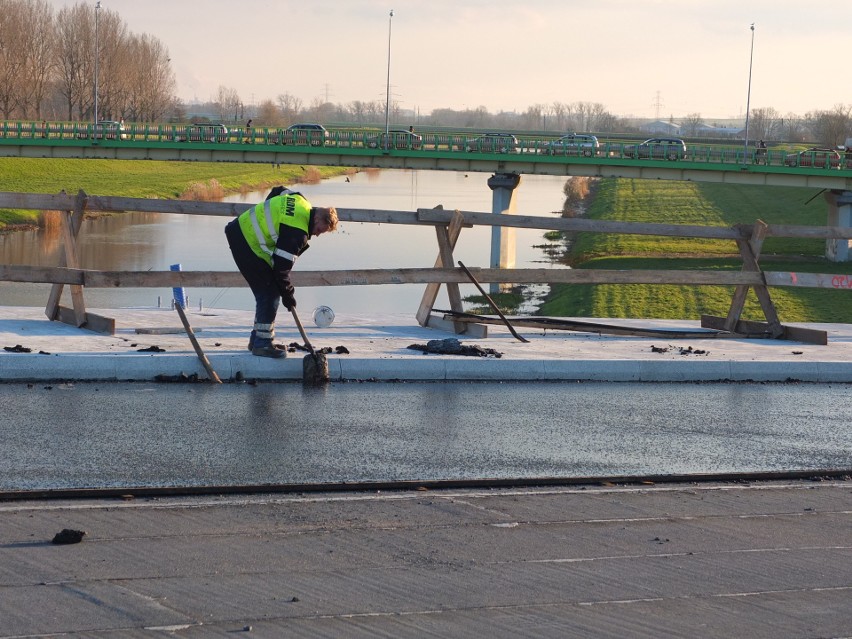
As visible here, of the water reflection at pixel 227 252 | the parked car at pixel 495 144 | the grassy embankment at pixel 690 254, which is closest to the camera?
the grassy embankment at pixel 690 254

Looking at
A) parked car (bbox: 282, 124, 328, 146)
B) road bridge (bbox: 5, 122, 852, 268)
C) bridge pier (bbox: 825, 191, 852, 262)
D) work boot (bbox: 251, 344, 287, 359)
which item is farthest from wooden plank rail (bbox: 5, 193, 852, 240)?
parked car (bbox: 282, 124, 328, 146)

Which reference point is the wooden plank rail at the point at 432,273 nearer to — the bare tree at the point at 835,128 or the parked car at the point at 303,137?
the parked car at the point at 303,137

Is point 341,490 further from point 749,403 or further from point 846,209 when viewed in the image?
point 846,209

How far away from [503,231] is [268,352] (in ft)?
123

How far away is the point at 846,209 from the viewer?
169 feet

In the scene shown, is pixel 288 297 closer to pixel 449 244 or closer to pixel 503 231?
pixel 449 244

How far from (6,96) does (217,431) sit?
317ft

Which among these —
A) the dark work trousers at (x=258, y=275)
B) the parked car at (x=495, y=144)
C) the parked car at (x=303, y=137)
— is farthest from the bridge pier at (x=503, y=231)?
the dark work trousers at (x=258, y=275)

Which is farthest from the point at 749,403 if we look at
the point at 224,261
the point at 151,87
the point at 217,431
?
the point at 151,87

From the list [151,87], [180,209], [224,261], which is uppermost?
[151,87]

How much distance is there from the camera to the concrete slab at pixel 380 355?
1045cm

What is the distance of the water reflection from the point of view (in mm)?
31016

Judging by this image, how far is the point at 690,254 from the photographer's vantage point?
153ft

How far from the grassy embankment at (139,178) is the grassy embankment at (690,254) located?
23.5 meters
